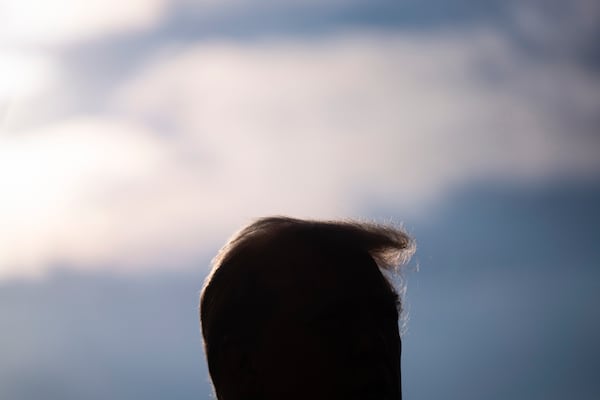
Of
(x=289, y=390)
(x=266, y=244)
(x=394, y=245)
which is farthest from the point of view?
(x=394, y=245)

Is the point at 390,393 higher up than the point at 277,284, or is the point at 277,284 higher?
the point at 277,284

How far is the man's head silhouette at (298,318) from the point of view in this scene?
13.7 ft

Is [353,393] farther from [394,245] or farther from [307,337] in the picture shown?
[394,245]

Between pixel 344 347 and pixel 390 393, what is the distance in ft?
1.07

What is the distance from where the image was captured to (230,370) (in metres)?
4.28

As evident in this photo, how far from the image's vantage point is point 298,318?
4.24 metres

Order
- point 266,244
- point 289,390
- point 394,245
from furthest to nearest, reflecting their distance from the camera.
A: point 394,245, point 266,244, point 289,390

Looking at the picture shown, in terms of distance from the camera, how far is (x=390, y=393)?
4.29 metres

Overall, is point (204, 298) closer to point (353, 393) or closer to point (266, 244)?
point (266, 244)

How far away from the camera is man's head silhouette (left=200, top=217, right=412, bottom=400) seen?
418 cm

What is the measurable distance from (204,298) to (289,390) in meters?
0.72

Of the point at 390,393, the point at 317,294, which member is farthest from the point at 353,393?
the point at 317,294

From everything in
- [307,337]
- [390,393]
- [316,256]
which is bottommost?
[390,393]

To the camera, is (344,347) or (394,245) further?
(394,245)
